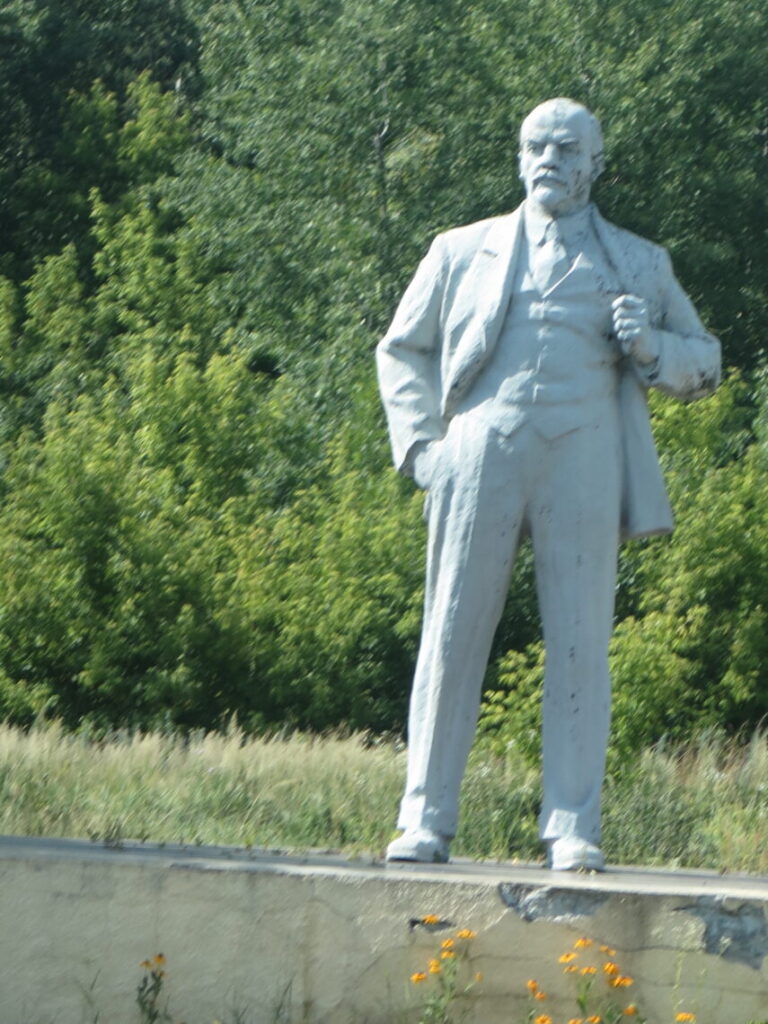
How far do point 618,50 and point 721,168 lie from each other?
70.9 inches

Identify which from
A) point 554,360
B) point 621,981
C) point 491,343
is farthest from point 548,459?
point 621,981

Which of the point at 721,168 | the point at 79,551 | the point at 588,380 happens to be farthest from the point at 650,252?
the point at 721,168

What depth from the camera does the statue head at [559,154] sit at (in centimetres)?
791

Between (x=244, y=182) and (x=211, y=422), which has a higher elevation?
(x=244, y=182)

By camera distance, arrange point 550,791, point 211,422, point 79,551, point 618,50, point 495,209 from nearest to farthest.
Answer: point 550,791, point 79,551, point 211,422, point 495,209, point 618,50

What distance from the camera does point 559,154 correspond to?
26.0 feet

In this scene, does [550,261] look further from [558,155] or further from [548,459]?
[548,459]

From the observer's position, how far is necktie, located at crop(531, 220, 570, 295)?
790 cm

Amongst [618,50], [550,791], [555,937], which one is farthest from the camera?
[618,50]

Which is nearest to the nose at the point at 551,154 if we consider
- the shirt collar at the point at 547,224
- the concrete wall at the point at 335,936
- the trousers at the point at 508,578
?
the shirt collar at the point at 547,224

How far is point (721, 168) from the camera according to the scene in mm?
26156

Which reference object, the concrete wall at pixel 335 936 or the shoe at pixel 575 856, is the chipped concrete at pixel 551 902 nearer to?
the concrete wall at pixel 335 936

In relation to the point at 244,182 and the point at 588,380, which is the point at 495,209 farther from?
the point at 588,380

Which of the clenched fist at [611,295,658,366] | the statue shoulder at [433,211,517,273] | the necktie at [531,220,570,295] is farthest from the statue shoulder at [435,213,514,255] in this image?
the clenched fist at [611,295,658,366]
